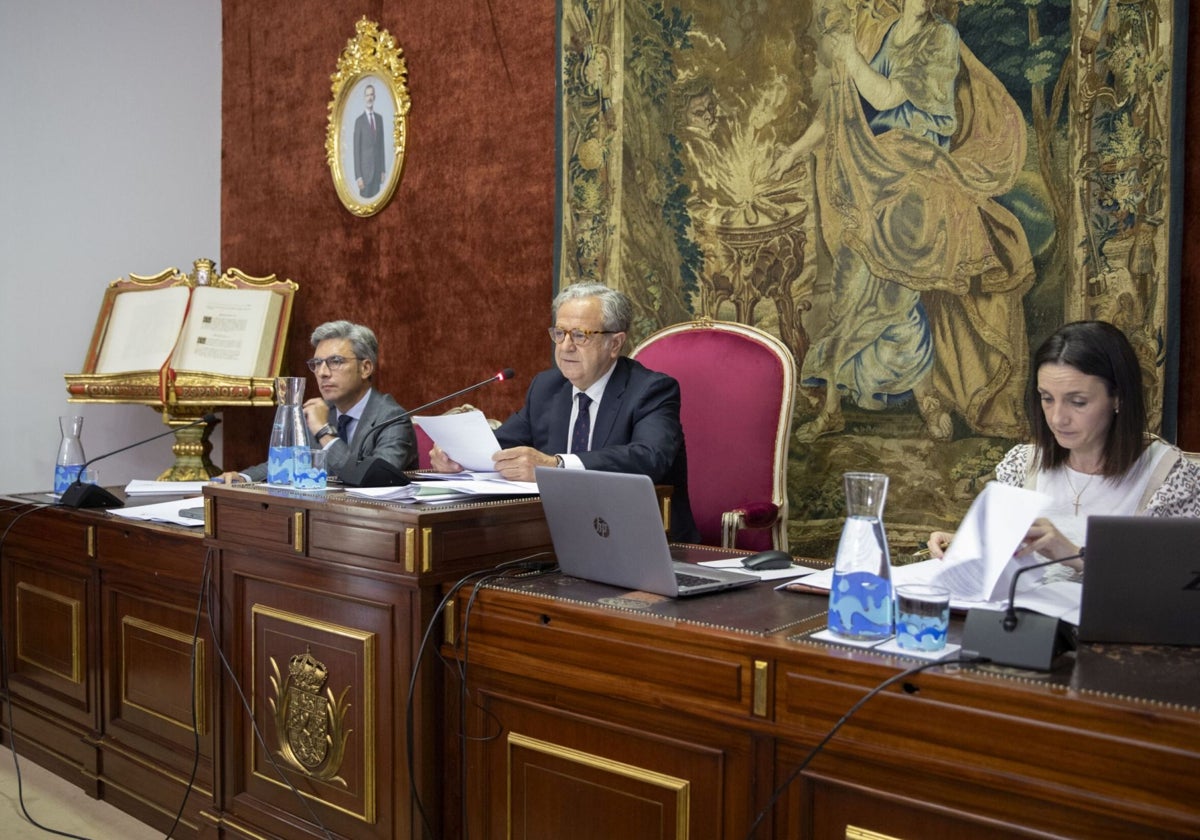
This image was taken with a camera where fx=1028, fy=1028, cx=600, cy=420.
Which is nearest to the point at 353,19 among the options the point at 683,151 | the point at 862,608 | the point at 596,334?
the point at 683,151

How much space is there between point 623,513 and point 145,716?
168cm

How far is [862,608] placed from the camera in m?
1.44

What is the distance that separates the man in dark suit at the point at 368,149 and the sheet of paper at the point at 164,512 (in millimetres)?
2149

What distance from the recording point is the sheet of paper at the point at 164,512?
8.79 ft

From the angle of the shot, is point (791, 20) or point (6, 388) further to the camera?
point (6, 388)

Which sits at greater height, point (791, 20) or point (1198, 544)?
point (791, 20)

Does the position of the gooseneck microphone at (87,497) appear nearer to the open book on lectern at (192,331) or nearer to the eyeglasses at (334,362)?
the eyeglasses at (334,362)

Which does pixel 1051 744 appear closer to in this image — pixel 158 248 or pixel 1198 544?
pixel 1198 544

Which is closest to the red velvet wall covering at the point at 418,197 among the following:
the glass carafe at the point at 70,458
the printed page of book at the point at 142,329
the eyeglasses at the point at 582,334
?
the printed page of book at the point at 142,329

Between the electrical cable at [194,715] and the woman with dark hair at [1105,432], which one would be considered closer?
the woman with dark hair at [1105,432]

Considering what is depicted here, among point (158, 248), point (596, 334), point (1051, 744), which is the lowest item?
point (1051, 744)

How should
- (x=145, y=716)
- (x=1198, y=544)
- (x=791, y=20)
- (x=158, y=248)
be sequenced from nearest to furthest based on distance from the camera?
1. (x=1198, y=544)
2. (x=145, y=716)
3. (x=791, y=20)
4. (x=158, y=248)

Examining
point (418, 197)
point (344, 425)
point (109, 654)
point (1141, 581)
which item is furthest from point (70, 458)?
point (1141, 581)

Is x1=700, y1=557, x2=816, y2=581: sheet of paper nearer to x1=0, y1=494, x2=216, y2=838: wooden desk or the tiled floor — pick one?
x1=0, y1=494, x2=216, y2=838: wooden desk
